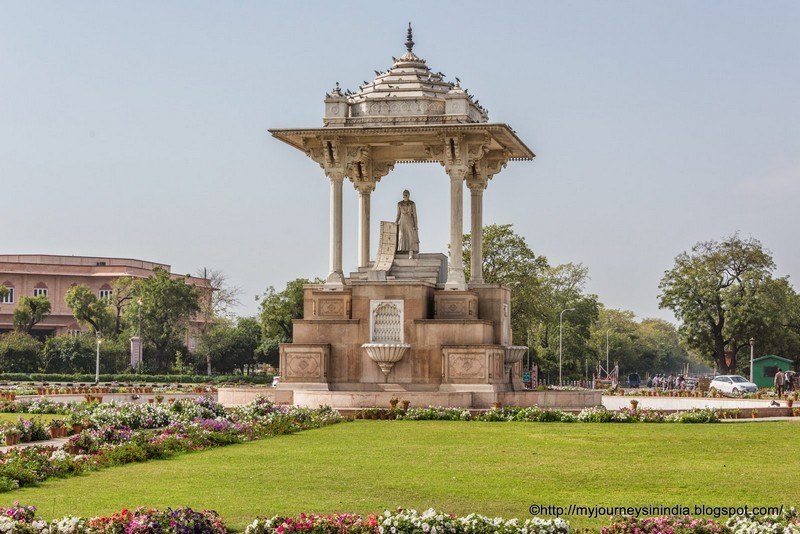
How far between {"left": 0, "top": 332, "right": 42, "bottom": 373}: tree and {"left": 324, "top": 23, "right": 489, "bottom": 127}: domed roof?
2025 inches

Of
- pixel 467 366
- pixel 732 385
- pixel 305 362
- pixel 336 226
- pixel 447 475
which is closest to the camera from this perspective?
pixel 447 475

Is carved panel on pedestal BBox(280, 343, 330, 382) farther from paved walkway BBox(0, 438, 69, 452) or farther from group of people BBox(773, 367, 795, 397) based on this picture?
group of people BBox(773, 367, 795, 397)

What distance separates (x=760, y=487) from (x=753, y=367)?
2021 inches

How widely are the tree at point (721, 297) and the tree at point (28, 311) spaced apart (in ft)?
137

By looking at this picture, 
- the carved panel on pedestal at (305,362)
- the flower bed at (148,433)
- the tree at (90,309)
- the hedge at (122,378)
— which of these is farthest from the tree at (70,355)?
the flower bed at (148,433)

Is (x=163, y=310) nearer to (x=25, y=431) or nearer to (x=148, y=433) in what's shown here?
(x=25, y=431)

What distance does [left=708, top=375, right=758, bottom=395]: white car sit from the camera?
54787 mm

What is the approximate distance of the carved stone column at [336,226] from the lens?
33000mm

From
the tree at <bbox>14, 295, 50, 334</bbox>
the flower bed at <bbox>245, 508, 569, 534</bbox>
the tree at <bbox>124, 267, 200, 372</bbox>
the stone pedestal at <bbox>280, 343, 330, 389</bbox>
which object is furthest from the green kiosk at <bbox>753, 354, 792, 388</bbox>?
the flower bed at <bbox>245, 508, 569, 534</bbox>

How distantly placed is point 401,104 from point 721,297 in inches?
1696

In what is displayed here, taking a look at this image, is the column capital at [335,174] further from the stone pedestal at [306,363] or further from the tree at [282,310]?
the tree at [282,310]

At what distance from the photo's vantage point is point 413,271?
33656 mm

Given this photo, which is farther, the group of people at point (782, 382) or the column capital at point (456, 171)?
the group of people at point (782, 382)

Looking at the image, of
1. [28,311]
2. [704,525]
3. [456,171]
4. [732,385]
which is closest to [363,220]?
[456,171]
